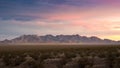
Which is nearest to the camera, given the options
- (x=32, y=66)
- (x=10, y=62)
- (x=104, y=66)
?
(x=32, y=66)

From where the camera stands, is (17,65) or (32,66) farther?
(17,65)

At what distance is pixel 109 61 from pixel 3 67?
1156 cm

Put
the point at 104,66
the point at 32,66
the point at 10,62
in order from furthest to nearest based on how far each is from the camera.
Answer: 1. the point at 10,62
2. the point at 104,66
3. the point at 32,66

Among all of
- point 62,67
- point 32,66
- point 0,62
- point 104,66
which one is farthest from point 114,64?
point 0,62

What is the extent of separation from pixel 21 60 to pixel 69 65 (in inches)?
249

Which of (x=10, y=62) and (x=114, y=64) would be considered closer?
(x=114, y=64)

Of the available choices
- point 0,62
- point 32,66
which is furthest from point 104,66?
point 0,62

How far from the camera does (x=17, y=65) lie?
1086 inches

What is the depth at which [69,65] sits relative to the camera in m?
26.4

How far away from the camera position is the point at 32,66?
24516mm

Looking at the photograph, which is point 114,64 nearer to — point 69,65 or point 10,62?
point 69,65

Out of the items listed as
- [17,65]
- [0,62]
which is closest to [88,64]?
[17,65]

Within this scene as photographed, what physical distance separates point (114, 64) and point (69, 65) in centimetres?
473

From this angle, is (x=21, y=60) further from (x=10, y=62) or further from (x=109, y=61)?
(x=109, y=61)
